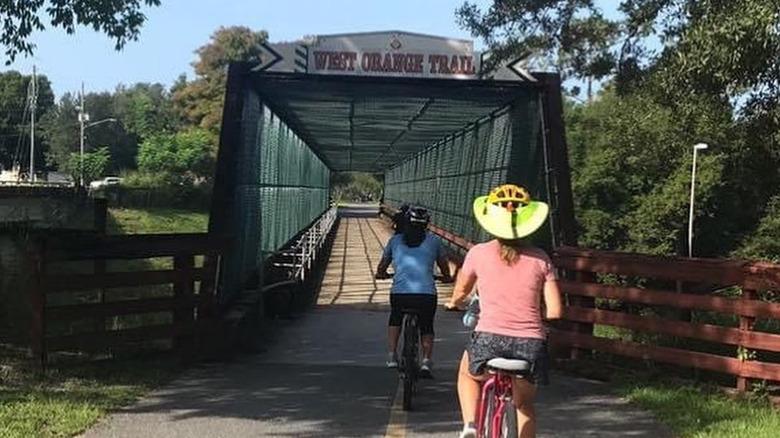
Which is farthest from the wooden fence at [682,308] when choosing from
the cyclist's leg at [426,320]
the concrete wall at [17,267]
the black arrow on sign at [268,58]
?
the concrete wall at [17,267]

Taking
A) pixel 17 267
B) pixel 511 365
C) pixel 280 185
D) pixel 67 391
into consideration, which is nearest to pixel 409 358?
pixel 511 365

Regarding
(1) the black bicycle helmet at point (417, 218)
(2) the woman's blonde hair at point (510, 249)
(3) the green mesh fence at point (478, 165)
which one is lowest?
(2) the woman's blonde hair at point (510, 249)

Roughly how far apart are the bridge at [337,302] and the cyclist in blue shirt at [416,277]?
0.56 m

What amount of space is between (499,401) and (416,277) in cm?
298

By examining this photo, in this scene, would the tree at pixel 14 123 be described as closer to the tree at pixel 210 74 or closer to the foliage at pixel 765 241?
the tree at pixel 210 74

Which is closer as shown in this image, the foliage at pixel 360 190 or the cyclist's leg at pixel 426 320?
the cyclist's leg at pixel 426 320

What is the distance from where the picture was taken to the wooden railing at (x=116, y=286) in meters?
8.66

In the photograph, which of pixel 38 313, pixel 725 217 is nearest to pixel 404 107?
pixel 38 313

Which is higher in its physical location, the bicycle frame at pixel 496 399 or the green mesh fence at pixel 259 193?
the green mesh fence at pixel 259 193

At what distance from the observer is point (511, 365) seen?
197 inches

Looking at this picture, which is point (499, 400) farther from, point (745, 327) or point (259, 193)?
point (259, 193)

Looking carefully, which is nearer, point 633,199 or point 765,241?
point 765,241

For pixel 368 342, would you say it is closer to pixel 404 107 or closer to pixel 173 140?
pixel 404 107

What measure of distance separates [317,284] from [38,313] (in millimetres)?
12754
